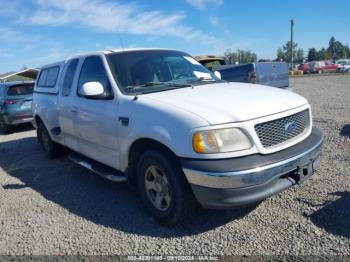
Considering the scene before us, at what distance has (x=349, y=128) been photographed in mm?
7012

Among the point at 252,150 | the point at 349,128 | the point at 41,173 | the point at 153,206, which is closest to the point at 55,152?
the point at 41,173

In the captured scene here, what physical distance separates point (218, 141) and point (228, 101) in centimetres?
56

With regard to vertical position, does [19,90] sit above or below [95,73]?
below

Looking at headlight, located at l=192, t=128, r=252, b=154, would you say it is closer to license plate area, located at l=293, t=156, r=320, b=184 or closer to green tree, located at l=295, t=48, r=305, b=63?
license plate area, located at l=293, t=156, r=320, b=184

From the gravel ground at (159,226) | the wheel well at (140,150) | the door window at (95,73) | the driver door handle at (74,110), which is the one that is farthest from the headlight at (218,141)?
the driver door handle at (74,110)

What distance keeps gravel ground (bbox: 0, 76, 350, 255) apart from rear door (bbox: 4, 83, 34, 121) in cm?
540

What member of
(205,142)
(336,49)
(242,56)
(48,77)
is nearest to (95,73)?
(205,142)

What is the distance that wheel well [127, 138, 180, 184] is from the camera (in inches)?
134

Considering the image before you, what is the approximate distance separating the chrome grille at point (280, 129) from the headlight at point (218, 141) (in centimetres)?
23

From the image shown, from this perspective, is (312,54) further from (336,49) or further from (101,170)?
(101,170)

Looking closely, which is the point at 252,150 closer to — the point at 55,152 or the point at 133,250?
the point at 133,250

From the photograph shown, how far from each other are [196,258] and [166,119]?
133 centimetres

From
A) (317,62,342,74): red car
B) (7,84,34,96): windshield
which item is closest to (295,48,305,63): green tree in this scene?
(317,62,342,74): red car

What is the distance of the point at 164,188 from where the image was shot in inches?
141
